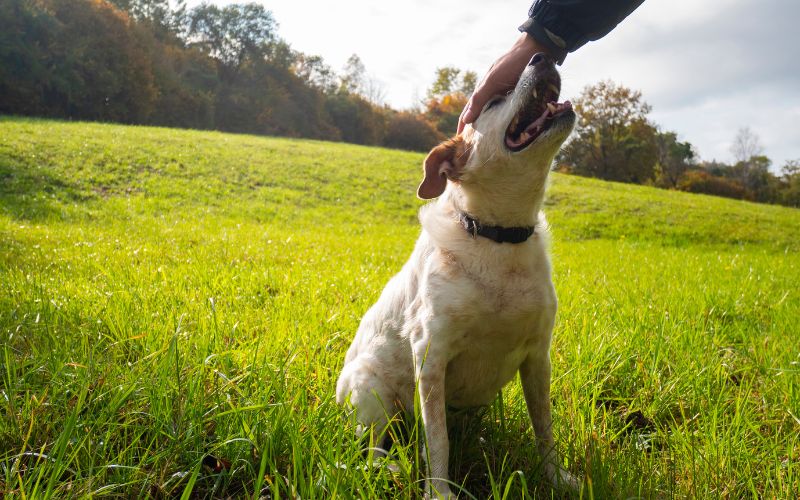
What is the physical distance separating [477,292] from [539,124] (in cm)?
82

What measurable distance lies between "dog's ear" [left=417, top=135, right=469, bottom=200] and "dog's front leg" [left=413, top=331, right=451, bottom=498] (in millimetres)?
751

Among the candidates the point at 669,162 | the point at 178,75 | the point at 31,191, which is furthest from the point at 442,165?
the point at 669,162

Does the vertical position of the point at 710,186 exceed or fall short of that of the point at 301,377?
it exceeds it

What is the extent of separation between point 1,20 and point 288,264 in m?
31.3

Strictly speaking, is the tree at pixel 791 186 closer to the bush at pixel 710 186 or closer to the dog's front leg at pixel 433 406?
the bush at pixel 710 186

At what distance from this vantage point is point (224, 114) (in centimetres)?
4194

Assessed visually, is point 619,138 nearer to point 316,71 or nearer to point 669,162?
point 669,162

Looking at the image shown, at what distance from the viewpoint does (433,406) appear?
7.12ft

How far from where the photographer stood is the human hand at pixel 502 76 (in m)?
2.75

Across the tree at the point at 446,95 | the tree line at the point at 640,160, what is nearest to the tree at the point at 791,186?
the tree line at the point at 640,160

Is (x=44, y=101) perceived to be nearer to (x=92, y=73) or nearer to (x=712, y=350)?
(x=92, y=73)

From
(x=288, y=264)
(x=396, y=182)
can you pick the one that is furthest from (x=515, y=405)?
(x=396, y=182)

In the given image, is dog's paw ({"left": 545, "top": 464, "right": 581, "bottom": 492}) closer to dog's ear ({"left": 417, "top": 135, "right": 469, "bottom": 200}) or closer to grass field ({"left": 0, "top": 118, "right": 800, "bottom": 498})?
grass field ({"left": 0, "top": 118, "right": 800, "bottom": 498})

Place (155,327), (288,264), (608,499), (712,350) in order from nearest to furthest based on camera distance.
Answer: (608,499), (155,327), (712,350), (288,264)
